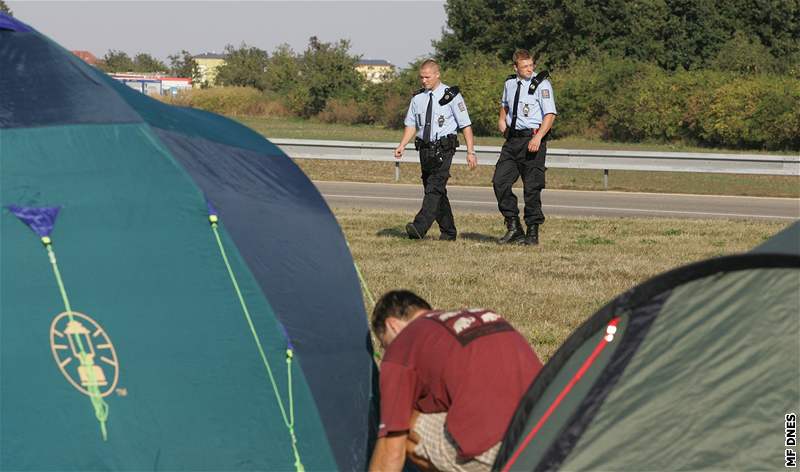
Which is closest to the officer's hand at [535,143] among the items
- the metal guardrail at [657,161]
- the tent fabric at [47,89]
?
the tent fabric at [47,89]

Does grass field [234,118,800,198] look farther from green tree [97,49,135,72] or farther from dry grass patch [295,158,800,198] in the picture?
green tree [97,49,135,72]

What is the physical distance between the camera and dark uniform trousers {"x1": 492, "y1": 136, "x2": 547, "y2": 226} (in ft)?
41.3

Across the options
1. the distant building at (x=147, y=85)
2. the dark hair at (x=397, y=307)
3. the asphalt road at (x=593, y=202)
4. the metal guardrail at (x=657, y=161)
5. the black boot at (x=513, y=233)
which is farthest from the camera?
the metal guardrail at (x=657, y=161)

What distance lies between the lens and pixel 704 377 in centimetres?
408

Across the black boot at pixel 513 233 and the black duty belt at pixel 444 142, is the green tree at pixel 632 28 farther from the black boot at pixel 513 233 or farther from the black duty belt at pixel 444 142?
the black duty belt at pixel 444 142

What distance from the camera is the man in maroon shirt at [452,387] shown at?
4688 mm

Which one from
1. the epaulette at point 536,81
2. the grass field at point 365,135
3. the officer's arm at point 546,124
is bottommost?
the grass field at point 365,135

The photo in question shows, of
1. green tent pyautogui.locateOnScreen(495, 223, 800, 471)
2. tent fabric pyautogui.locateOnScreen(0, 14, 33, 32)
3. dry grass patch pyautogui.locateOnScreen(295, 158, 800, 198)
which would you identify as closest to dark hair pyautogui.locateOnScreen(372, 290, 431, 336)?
green tent pyautogui.locateOnScreen(495, 223, 800, 471)

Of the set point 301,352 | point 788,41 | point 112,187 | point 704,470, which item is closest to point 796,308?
point 704,470

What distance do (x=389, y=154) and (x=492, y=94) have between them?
19.0 meters

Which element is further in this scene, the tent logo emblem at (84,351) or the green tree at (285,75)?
the green tree at (285,75)

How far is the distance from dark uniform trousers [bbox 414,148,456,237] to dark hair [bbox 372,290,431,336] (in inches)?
290

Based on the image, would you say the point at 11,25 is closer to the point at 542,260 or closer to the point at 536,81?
the point at 542,260

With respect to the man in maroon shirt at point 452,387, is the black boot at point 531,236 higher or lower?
lower
